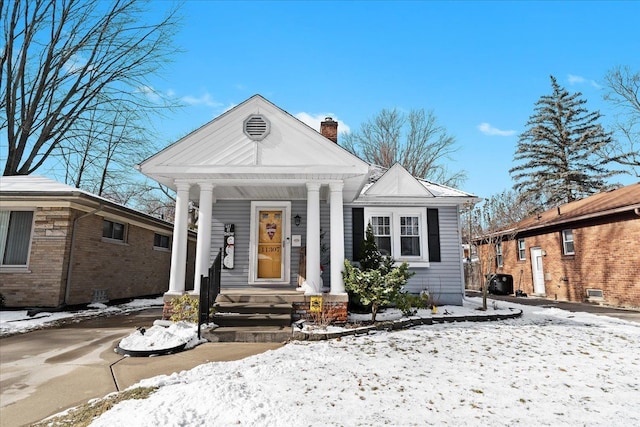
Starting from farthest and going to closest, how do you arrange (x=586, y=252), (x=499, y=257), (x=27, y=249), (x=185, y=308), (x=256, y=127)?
(x=499, y=257), (x=586, y=252), (x=27, y=249), (x=256, y=127), (x=185, y=308)

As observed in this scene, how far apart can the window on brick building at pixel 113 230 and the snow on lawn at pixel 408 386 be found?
860 centimetres

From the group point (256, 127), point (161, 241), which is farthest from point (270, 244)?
point (161, 241)

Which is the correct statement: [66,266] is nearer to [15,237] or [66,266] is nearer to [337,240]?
[15,237]

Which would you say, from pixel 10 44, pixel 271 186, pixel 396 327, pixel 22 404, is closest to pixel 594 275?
pixel 396 327

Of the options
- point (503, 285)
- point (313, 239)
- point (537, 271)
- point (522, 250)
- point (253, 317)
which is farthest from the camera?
point (522, 250)

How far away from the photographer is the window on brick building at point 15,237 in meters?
9.19

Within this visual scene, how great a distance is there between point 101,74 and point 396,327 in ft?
66.5

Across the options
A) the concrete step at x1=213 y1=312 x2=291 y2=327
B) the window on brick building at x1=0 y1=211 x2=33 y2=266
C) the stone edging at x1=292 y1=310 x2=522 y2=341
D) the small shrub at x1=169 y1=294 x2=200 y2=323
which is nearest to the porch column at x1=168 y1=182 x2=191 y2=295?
the small shrub at x1=169 y1=294 x2=200 y2=323

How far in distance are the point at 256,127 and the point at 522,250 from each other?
51.6ft

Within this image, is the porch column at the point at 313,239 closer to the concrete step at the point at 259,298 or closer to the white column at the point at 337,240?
the white column at the point at 337,240

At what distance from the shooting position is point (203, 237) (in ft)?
23.4

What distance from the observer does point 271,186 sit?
26.0 feet

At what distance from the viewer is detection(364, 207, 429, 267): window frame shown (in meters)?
9.77

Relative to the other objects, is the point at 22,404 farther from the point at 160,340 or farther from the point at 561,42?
the point at 561,42
